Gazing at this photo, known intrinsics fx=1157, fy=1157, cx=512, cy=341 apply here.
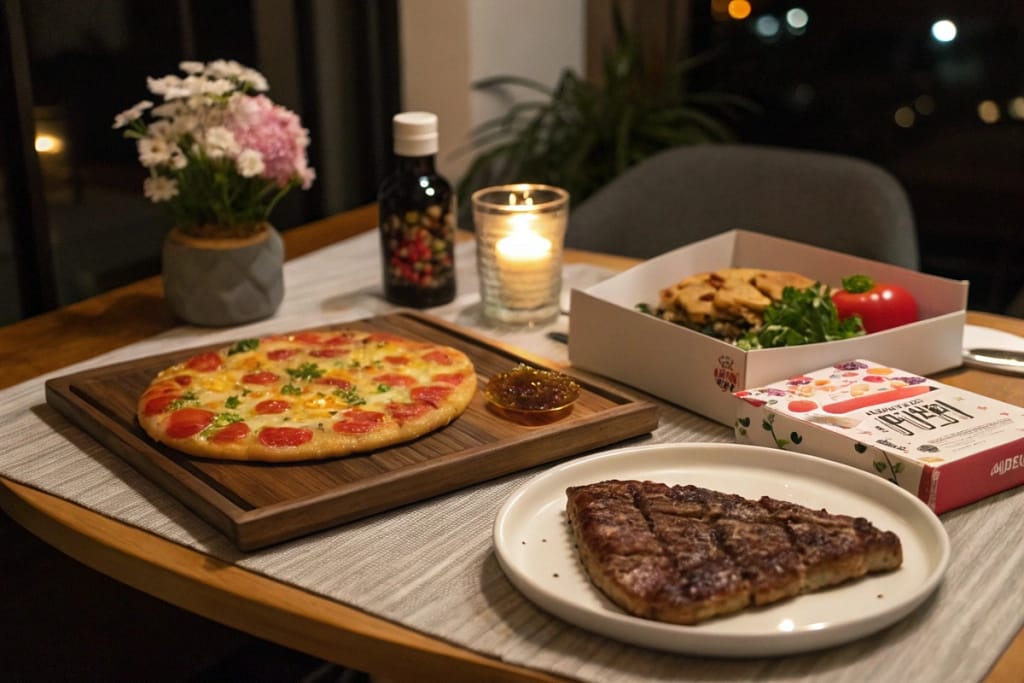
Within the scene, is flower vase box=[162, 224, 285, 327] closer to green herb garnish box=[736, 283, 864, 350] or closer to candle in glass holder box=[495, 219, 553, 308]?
candle in glass holder box=[495, 219, 553, 308]

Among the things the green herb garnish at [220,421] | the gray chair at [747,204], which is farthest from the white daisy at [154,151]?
the gray chair at [747,204]

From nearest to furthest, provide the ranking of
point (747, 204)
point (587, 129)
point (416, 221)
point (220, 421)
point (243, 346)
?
1. point (220, 421)
2. point (243, 346)
3. point (416, 221)
4. point (747, 204)
5. point (587, 129)

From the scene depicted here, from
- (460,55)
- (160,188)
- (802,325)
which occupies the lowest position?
(802,325)

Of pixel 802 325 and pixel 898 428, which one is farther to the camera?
pixel 802 325

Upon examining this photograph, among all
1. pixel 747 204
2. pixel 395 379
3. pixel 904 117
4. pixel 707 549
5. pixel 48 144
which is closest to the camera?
pixel 707 549

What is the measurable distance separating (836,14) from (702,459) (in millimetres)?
2470

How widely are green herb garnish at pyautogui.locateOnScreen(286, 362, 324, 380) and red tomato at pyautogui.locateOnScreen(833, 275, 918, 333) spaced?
0.71 m

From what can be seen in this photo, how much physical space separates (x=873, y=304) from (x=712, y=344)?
0.32m

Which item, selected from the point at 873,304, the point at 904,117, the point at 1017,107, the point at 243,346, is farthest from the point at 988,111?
the point at 243,346

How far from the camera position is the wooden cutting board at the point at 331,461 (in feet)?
3.80

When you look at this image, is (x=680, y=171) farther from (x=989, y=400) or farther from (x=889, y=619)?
(x=889, y=619)

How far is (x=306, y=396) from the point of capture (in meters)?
1.41

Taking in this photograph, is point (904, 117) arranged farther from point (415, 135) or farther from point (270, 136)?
point (270, 136)

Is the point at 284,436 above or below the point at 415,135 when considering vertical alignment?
below
